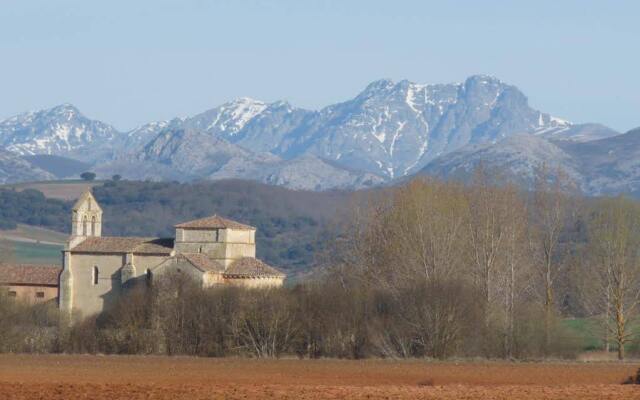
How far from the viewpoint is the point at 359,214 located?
111 metres

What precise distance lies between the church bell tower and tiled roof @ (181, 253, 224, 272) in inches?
487

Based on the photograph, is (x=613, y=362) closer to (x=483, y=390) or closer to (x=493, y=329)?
(x=493, y=329)

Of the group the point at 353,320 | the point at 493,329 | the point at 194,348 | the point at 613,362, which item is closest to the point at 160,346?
the point at 194,348

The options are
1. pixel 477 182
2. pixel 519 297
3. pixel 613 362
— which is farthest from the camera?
pixel 477 182

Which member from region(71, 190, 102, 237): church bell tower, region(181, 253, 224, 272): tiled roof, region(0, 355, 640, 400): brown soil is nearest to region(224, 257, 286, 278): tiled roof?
region(181, 253, 224, 272): tiled roof

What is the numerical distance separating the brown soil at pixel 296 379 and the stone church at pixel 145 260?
20.0 m

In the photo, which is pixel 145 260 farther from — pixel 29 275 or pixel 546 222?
pixel 546 222

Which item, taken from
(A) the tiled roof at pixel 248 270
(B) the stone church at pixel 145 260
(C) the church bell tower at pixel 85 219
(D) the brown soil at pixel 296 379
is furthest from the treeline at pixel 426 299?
(C) the church bell tower at pixel 85 219

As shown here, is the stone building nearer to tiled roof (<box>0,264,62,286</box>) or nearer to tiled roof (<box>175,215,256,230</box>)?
tiled roof (<box>0,264,62,286</box>)

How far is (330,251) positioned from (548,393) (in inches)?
2507

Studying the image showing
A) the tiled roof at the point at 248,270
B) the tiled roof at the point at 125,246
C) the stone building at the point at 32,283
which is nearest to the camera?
the tiled roof at the point at 248,270

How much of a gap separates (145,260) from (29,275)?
431 inches

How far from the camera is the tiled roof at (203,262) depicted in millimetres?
98750

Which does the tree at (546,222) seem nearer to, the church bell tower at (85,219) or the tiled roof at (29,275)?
the church bell tower at (85,219)
